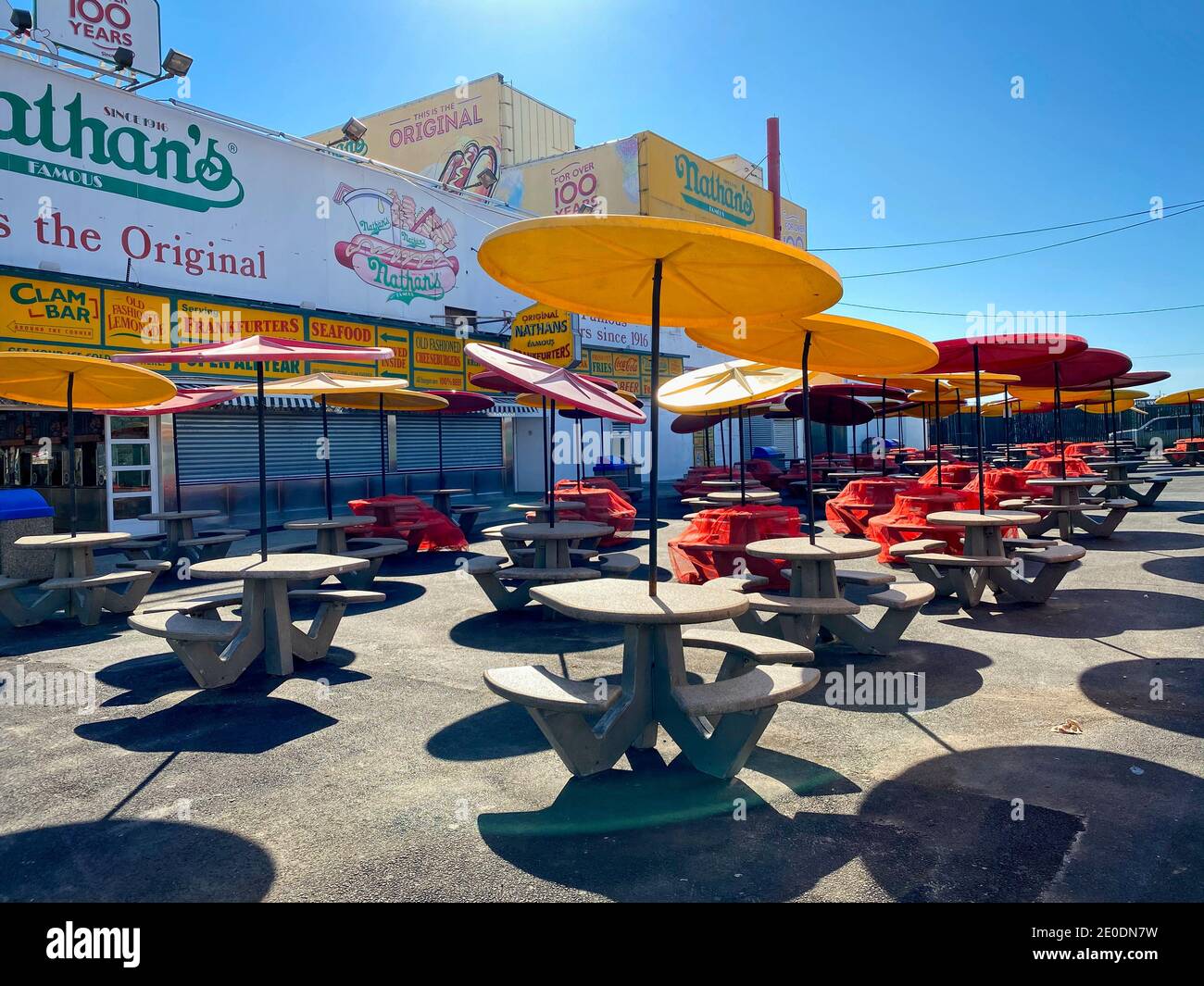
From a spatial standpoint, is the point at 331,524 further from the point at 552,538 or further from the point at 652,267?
the point at 652,267

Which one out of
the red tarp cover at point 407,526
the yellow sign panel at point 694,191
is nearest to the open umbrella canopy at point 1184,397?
the yellow sign panel at point 694,191

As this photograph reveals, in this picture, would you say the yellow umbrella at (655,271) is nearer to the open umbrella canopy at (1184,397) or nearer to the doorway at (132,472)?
the doorway at (132,472)

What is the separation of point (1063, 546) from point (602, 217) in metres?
6.57

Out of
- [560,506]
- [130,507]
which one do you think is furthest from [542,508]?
[130,507]

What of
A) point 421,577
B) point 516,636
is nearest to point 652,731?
point 516,636

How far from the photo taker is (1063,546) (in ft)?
25.7

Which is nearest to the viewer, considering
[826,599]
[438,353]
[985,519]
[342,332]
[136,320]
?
[826,599]

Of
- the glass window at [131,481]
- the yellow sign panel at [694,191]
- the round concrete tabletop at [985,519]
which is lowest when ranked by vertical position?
the round concrete tabletop at [985,519]

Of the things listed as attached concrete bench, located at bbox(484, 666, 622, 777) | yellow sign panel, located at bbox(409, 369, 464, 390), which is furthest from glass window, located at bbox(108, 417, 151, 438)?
attached concrete bench, located at bbox(484, 666, 622, 777)

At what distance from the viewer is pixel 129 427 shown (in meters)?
14.3

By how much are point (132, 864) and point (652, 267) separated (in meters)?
3.60

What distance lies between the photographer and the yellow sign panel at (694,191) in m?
32.1

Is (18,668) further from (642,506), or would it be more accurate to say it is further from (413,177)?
(413,177)

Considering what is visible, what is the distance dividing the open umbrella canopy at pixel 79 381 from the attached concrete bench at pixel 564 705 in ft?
18.3
